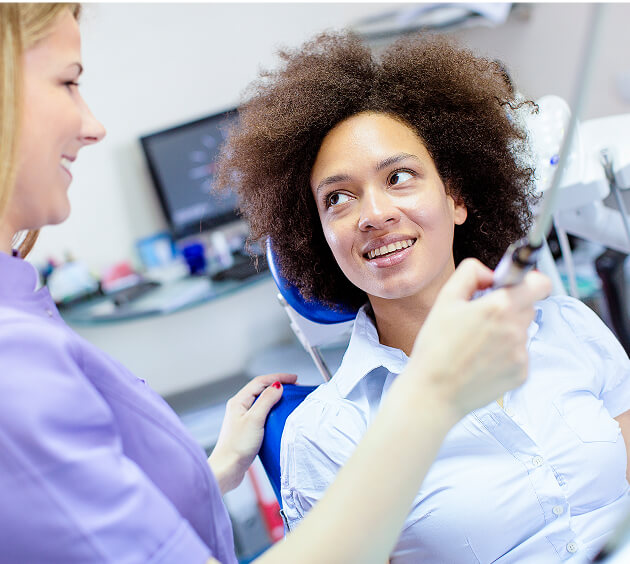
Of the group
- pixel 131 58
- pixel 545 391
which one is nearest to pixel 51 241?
pixel 131 58

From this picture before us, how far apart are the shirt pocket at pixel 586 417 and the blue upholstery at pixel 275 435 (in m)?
0.43

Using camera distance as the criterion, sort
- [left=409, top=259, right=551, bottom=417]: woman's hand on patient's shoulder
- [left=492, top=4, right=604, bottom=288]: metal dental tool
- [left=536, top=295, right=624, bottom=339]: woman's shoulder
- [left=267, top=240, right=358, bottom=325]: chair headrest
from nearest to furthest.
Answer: [left=492, top=4, right=604, bottom=288]: metal dental tool → [left=409, top=259, right=551, bottom=417]: woman's hand on patient's shoulder → [left=536, top=295, right=624, bottom=339]: woman's shoulder → [left=267, top=240, right=358, bottom=325]: chair headrest

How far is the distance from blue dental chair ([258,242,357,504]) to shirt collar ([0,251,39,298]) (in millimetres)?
541

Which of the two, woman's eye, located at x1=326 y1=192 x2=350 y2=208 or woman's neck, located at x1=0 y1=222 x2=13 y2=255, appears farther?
woman's eye, located at x1=326 y1=192 x2=350 y2=208

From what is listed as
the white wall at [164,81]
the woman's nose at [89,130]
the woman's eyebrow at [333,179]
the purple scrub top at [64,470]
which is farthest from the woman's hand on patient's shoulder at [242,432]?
the white wall at [164,81]

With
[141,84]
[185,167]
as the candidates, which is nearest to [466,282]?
[185,167]

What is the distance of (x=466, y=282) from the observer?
0.61 metres

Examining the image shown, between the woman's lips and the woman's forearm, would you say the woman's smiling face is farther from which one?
the woman's forearm

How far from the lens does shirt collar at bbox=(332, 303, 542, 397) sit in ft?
3.47

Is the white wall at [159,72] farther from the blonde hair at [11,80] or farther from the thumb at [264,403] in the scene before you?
the blonde hair at [11,80]

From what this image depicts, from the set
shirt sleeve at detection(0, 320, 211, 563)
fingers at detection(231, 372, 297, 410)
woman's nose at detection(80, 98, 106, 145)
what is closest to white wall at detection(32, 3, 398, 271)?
fingers at detection(231, 372, 297, 410)

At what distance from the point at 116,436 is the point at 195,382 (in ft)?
8.55

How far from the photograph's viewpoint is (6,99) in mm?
551

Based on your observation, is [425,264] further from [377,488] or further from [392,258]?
[377,488]
